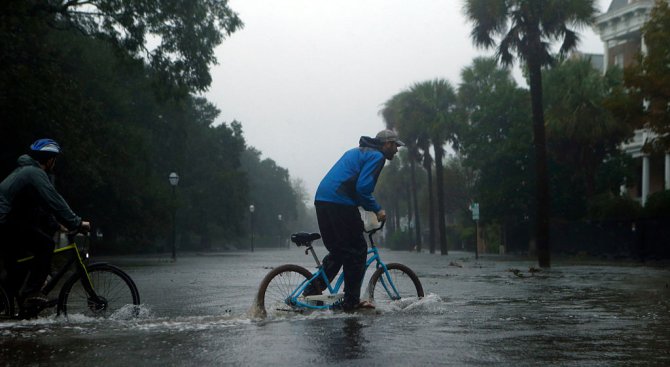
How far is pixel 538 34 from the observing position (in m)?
27.7

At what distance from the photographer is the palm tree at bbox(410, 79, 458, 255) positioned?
5650cm

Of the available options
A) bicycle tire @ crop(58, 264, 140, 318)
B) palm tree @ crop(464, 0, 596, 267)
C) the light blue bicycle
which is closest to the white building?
palm tree @ crop(464, 0, 596, 267)

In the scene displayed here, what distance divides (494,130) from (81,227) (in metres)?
45.8

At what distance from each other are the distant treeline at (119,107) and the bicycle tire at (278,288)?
53.5 ft

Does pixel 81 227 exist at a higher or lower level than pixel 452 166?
lower

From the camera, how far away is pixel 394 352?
6059 millimetres

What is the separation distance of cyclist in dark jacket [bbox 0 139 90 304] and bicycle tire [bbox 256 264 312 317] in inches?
68.3

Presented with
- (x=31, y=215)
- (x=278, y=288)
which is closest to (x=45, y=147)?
(x=31, y=215)

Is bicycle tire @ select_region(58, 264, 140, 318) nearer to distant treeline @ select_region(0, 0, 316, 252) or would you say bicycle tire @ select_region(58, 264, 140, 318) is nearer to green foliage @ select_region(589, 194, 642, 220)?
distant treeline @ select_region(0, 0, 316, 252)

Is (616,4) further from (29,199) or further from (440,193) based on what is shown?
(29,199)

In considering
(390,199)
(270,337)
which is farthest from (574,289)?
(390,199)

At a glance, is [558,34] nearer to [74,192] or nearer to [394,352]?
[74,192]

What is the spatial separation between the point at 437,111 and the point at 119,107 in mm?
21762

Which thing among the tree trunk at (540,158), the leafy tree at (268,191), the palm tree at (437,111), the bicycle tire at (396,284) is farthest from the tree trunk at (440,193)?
the leafy tree at (268,191)
